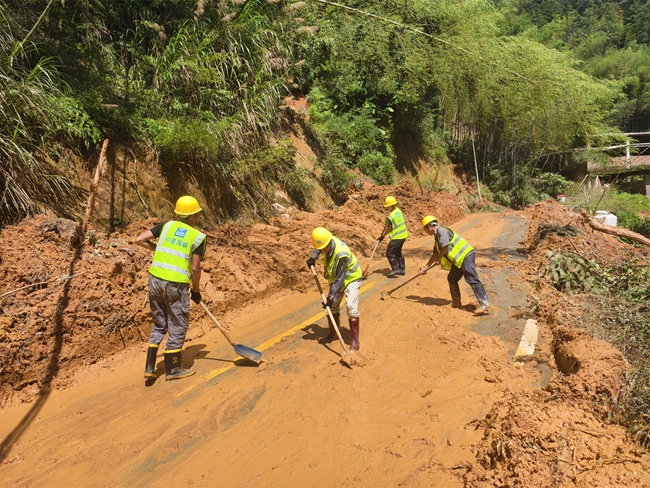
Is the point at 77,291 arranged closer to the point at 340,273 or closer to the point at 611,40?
the point at 340,273

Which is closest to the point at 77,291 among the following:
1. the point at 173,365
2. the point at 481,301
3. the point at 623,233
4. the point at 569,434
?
the point at 173,365

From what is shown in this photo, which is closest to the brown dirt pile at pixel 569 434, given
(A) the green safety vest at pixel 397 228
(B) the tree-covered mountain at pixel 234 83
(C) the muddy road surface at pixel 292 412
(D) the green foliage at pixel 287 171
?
(C) the muddy road surface at pixel 292 412

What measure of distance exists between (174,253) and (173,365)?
118cm

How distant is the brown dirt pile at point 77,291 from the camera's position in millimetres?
4277

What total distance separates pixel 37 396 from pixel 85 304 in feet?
3.47

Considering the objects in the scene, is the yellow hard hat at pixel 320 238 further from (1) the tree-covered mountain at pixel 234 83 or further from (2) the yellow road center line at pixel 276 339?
(1) the tree-covered mountain at pixel 234 83

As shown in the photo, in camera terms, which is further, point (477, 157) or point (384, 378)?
point (477, 157)

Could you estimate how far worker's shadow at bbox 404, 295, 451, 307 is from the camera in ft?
22.2

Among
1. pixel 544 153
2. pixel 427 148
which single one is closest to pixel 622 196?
pixel 544 153

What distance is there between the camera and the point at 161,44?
8.25m

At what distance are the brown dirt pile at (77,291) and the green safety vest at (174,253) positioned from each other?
119cm

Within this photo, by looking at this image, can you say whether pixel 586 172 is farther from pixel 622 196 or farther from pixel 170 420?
pixel 170 420

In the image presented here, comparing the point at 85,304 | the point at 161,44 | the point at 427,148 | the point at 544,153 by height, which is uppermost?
the point at 161,44

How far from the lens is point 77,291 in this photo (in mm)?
4848
